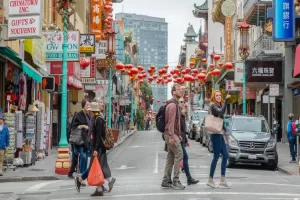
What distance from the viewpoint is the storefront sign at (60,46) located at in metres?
23.2

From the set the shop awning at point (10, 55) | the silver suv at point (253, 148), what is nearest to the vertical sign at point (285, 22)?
the silver suv at point (253, 148)

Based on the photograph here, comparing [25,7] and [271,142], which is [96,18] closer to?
[271,142]

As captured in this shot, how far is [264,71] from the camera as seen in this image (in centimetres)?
4331


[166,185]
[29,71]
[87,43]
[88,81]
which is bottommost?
[166,185]

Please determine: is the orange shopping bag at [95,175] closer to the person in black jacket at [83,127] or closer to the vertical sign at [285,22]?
the person in black jacket at [83,127]

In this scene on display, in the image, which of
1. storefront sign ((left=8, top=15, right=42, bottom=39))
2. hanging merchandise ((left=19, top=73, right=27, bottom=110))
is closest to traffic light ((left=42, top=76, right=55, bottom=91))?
hanging merchandise ((left=19, top=73, right=27, bottom=110))

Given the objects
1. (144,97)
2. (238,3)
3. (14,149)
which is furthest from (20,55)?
(144,97)

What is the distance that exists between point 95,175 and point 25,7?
8151 mm

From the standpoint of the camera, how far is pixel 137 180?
698 inches

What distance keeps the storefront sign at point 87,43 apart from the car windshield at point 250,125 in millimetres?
8718

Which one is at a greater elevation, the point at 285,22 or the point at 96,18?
the point at 96,18

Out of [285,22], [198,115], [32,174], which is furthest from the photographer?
[198,115]

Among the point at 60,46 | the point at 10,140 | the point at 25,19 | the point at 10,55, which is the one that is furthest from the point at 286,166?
the point at 25,19

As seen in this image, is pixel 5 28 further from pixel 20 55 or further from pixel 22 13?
pixel 20 55
